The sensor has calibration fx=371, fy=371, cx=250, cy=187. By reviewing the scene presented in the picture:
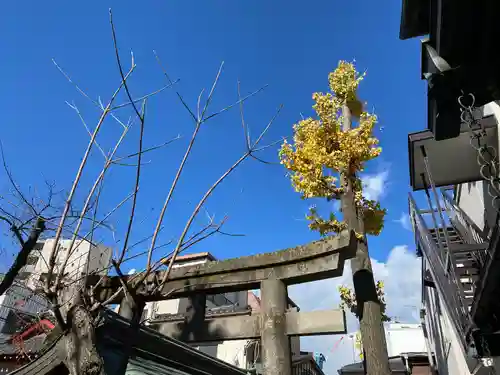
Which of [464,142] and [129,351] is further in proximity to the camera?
[464,142]

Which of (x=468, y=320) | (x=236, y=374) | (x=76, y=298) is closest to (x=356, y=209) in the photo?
(x=468, y=320)

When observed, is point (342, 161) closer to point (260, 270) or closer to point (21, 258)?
point (260, 270)

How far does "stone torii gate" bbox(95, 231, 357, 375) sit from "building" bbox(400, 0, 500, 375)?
2.22m

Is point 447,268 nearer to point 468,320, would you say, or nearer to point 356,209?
point 468,320

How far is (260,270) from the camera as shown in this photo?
7.28m

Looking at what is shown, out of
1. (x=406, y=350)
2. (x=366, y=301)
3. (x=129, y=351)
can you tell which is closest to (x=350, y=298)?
(x=366, y=301)

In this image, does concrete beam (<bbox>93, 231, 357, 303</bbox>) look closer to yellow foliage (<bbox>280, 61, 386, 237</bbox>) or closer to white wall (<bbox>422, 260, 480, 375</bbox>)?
yellow foliage (<bbox>280, 61, 386, 237</bbox>)

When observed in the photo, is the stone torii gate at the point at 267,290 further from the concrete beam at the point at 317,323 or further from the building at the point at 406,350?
the building at the point at 406,350

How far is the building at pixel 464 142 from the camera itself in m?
3.36

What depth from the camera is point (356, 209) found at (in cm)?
919

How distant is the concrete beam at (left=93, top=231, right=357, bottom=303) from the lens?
678cm

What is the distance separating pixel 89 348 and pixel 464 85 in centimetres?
463

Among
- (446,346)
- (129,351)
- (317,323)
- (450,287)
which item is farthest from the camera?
(446,346)

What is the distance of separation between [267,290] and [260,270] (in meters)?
0.44
